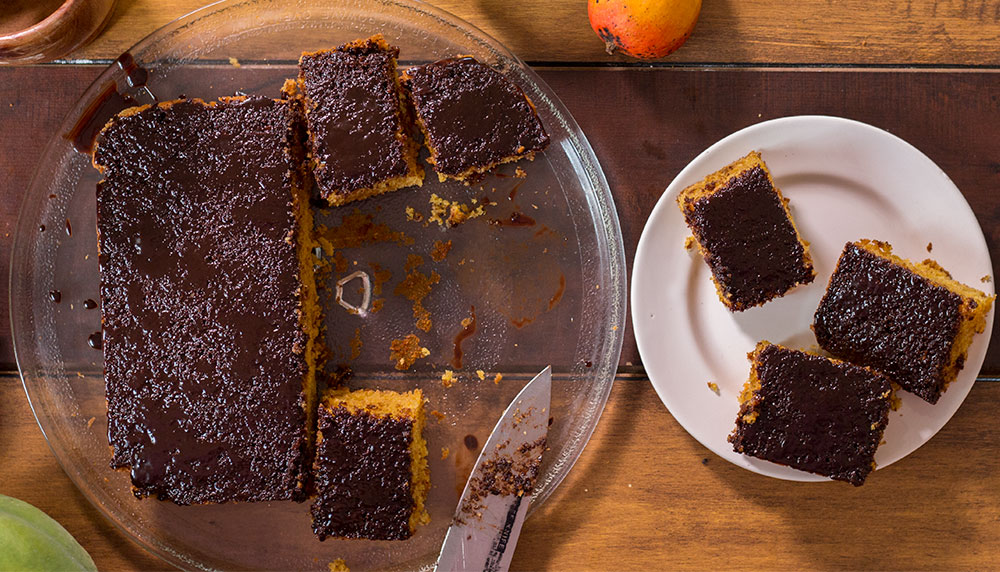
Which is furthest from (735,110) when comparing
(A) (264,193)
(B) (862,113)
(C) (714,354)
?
(A) (264,193)

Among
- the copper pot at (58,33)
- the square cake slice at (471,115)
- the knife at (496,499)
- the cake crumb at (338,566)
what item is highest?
the copper pot at (58,33)

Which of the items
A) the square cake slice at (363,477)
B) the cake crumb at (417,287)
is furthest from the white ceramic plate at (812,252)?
the square cake slice at (363,477)

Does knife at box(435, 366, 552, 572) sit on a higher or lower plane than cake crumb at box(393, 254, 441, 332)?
lower

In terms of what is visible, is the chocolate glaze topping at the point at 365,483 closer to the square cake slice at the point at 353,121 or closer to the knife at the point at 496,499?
the knife at the point at 496,499

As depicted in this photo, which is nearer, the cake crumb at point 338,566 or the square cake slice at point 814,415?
the square cake slice at point 814,415

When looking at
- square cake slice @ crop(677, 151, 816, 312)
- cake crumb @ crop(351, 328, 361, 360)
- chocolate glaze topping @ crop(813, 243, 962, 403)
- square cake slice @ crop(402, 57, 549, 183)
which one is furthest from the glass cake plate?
chocolate glaze topping @ crop(813, 243, 962, 403)

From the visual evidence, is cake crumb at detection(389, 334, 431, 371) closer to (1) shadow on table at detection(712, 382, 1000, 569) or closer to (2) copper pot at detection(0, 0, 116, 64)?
(1) shadow on table at detection(712, 382, 1000, 569)
